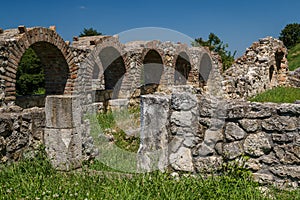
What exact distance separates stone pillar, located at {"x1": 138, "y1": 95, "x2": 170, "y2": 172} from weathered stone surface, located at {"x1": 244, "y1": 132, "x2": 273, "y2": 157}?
942 millimetres

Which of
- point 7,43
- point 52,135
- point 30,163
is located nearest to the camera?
point 30,163

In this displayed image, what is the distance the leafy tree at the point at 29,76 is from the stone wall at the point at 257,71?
15.4m

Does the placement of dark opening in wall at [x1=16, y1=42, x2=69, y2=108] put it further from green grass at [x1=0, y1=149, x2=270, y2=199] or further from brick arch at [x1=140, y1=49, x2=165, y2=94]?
green grass at [x1=0, y1=149, x2=270, y2=199]

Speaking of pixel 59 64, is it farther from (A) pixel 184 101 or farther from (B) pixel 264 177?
(B) pixel 264 177

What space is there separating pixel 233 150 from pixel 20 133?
289cm

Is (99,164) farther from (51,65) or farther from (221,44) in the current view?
(221,44)

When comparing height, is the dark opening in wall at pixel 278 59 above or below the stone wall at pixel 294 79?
above

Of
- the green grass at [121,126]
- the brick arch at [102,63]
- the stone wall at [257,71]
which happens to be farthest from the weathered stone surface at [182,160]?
the stone wall at [257,71]

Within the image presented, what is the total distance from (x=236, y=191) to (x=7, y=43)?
6861 millimetres

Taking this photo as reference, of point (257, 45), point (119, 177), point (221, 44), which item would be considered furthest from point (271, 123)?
point (221, 44)

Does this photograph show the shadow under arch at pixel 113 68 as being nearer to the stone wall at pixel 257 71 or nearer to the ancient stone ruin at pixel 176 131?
the stone wall at pixel 257 71

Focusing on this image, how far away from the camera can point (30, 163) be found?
4832 mm

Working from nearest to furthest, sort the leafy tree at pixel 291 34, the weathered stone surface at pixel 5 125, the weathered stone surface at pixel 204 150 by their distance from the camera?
the weathered stone surface at pixel 204 150
the weathered stone surface at pixel 5 125
the leafy tree at pixel 291 34

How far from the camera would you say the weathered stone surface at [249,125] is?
3.97 meters
